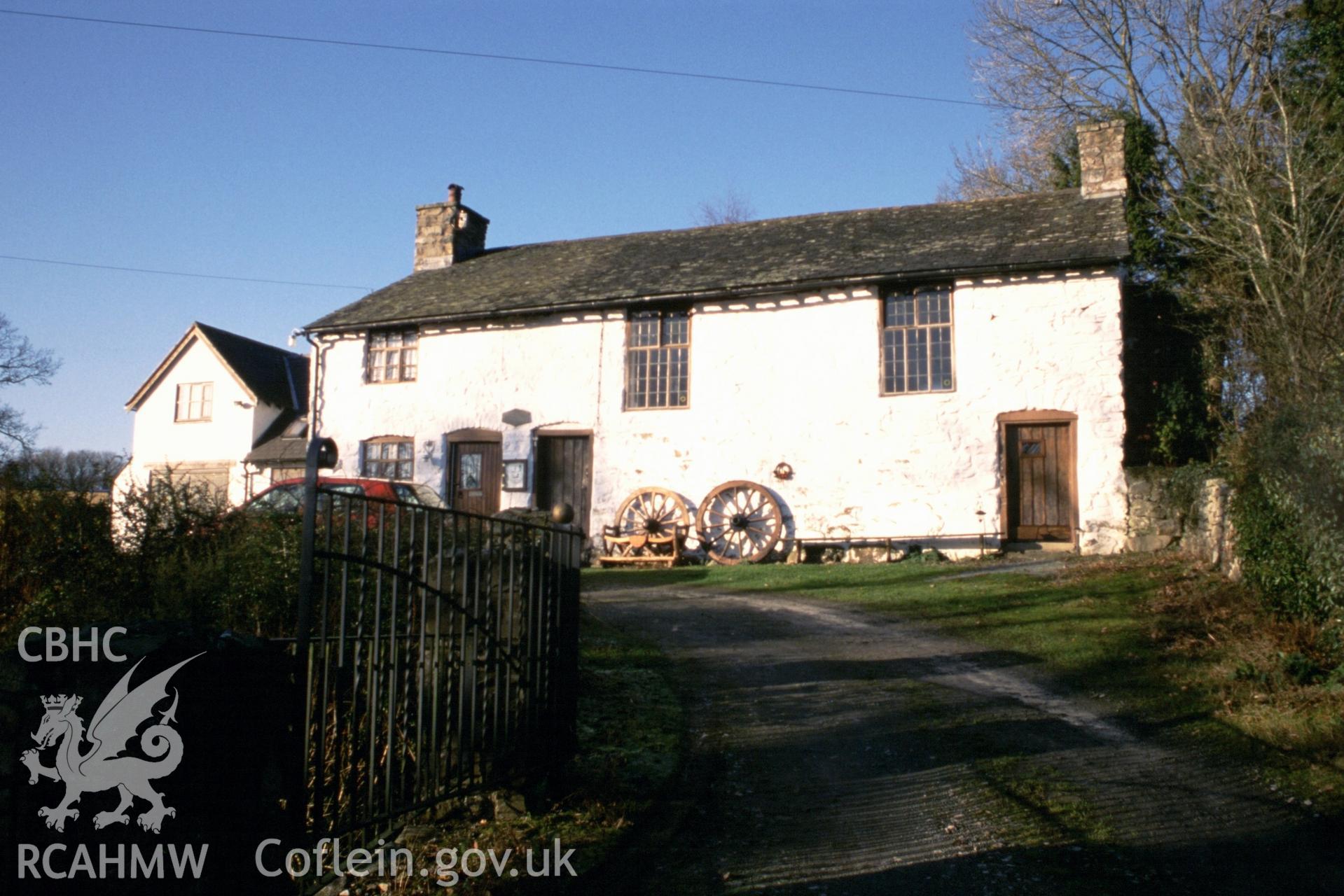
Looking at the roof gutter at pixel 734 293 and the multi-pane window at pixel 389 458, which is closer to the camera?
the roof gutter at pixel 734 293

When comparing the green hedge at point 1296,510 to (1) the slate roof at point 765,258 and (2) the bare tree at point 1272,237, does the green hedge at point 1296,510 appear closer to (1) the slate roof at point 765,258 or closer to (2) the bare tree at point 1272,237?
(2) the bare tree at point 1272,237

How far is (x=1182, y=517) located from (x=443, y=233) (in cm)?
1761

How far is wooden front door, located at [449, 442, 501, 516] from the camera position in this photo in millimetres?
20438

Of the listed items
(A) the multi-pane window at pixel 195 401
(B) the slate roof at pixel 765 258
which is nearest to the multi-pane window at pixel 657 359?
(B) the slate roof at pixel 765 258

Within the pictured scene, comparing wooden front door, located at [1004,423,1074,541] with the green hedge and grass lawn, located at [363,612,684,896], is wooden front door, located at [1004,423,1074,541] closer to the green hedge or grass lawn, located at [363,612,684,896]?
the green hedge

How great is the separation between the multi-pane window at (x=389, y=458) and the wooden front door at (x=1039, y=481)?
11.8 m

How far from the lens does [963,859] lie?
4523 mm

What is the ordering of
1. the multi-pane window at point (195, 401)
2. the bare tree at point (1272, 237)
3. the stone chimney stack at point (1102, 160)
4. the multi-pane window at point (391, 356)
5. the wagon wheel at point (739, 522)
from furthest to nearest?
the multi-pane window at point (195, 401), the multi-pane window at point (391, 356), the stone chimney stack at point (1102, 160), the wagon wheel at point (739, 522), the bare tree at point (1272, 237)

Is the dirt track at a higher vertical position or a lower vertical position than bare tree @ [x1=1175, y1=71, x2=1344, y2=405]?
lower

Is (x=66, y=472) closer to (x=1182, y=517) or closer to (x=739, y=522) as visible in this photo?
(x=739, y=522)

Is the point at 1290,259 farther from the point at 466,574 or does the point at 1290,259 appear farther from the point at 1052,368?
the point at 466,574

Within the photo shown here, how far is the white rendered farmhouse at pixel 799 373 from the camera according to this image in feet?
54.4

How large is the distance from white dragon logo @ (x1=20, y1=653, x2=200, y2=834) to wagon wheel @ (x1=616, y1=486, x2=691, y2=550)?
49.8 feet

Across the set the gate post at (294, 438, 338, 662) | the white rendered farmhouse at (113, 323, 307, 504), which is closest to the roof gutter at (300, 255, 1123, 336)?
the white rendered farmhouse at (113, 323, 307, 504)
